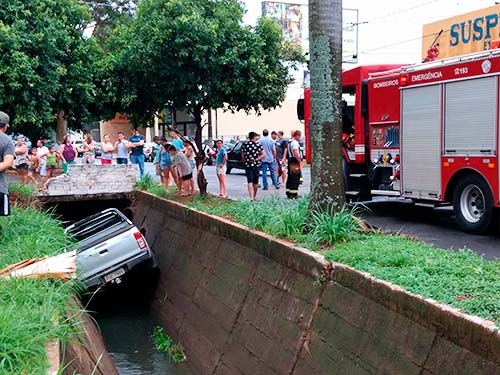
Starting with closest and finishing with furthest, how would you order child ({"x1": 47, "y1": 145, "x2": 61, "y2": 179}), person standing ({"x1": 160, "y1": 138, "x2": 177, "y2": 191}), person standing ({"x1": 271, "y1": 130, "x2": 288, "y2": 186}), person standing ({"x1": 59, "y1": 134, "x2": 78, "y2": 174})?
person standing ({"x1": 160, "y1": 138, "x2": 177, "y2": 191}), person standing ({"x1": 271, "y1": 130, "x2": 288, "y2": 186}), child ({"x1": 47, "y1": 145, "x2": 61, "y2": 179}), person standing ({"x1": 59, "y1": 134, "x2": 78, "y2": 174})

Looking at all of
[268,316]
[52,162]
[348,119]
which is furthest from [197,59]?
[52,162]

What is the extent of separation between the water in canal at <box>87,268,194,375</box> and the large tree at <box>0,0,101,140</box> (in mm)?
4780

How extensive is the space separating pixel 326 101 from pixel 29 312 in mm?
4149

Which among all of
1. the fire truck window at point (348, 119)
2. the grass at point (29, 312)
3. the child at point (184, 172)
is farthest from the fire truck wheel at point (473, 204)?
the grass at point (29, 312)

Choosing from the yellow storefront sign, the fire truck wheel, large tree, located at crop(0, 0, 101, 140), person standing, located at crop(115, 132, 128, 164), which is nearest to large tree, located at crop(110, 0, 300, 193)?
large tree, located at crop(0, 0, 101, 140)

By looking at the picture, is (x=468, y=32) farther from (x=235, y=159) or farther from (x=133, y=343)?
(x=133, y=343)

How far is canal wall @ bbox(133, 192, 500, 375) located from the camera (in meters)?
4.52

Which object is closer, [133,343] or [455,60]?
[455,60]

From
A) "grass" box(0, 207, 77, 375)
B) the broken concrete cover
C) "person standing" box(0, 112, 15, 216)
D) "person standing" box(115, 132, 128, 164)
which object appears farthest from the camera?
"person standing" box(115, 132, 128, 164)

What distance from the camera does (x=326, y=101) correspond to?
7.48 m

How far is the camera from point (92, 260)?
10.4m

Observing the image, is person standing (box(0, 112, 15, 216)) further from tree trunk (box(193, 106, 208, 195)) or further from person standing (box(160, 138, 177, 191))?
person standing (box(160, 138, 177, 191))

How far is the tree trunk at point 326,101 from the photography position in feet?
24.3

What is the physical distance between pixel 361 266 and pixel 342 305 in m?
0.41
